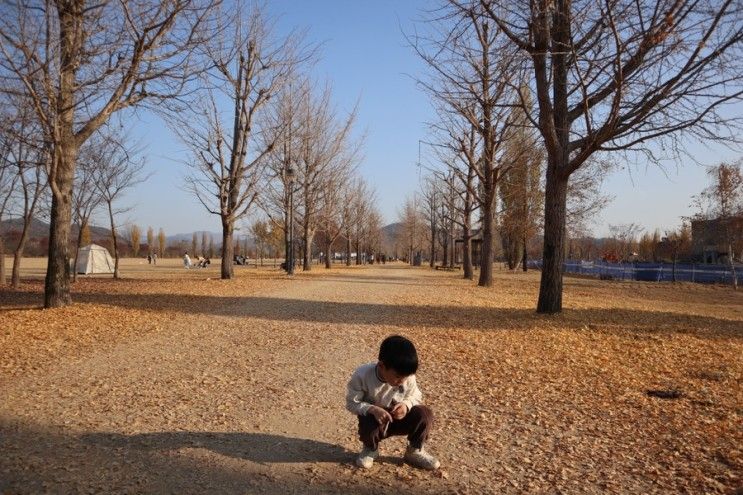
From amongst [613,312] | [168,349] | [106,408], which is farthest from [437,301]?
[106,408]

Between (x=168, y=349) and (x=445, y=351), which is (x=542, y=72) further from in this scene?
(x=168, y=349)

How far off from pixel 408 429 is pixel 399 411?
0.19 metres

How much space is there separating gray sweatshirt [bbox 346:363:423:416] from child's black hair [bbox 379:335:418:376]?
0.63 feet

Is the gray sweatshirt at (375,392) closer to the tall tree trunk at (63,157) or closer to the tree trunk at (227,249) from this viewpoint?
the tall tree trunk at (63,157)

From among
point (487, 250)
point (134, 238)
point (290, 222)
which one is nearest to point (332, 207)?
point (290, 222)

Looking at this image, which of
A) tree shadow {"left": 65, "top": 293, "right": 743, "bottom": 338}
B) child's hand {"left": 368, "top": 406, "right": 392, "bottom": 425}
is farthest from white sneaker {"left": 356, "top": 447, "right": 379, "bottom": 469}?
tree shadow {"left": 65, "top": 293, "right": 743, "bottom": 338}

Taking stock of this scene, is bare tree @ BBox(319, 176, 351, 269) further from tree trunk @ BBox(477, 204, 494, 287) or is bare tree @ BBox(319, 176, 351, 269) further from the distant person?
the distant person

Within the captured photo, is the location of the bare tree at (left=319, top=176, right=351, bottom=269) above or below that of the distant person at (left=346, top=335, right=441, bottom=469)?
above

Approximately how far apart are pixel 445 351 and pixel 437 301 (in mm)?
6649

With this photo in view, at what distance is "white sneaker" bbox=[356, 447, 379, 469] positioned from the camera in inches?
141

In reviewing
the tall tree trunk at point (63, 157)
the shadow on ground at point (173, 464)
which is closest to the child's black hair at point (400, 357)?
the shadow on ground at point (173, 464)

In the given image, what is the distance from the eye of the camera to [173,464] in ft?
11.6

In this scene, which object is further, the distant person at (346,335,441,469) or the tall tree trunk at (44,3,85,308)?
the tall tree trunk at (44,3,85,308)

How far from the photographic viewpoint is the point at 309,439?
411cm
